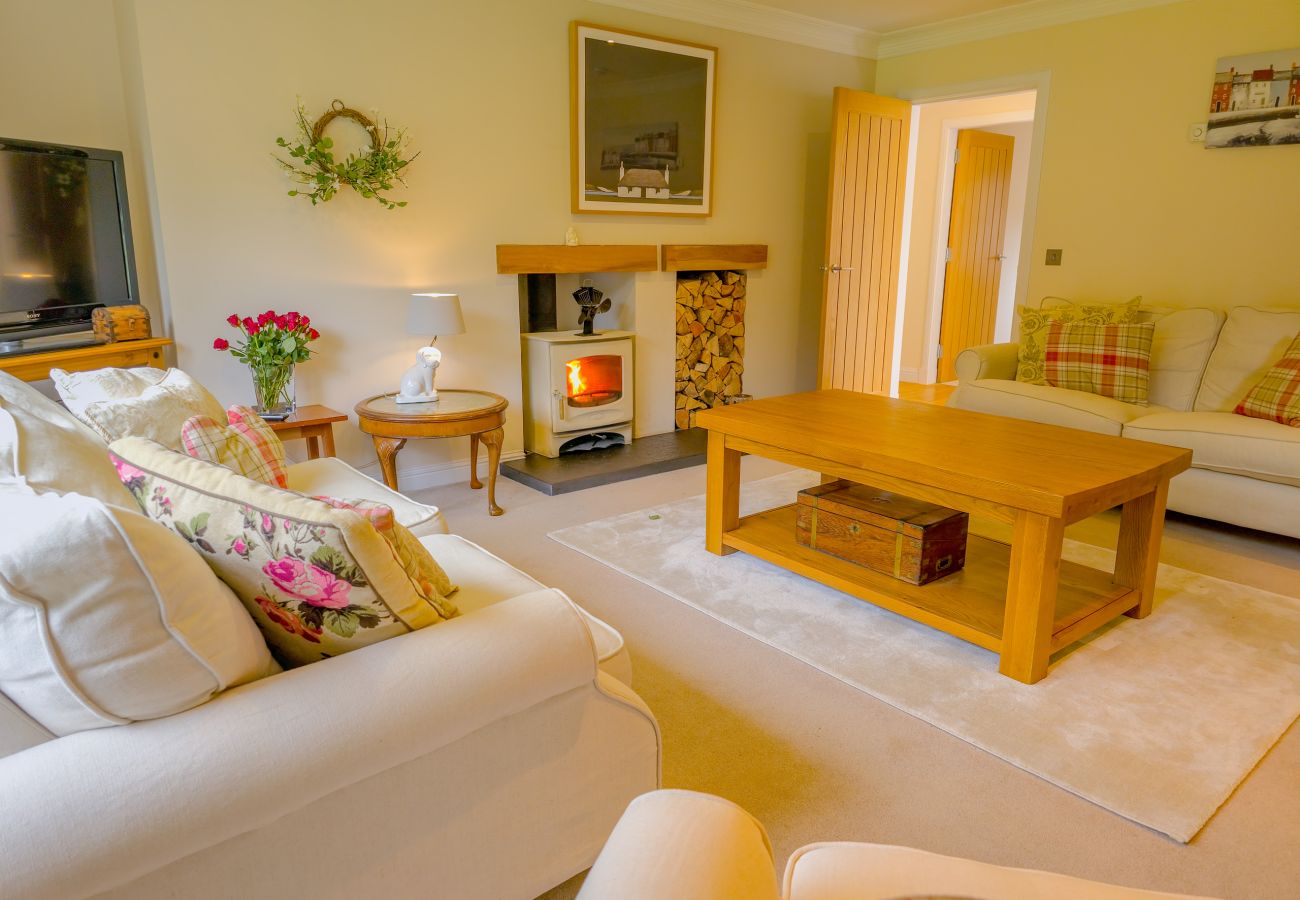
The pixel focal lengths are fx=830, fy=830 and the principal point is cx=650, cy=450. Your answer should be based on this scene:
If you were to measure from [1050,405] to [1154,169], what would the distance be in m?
1.61

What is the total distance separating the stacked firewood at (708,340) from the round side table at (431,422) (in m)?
1.59

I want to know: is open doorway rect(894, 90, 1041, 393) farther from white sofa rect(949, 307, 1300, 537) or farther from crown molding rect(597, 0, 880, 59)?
white sofa rect(949, 307, 1300, 537)

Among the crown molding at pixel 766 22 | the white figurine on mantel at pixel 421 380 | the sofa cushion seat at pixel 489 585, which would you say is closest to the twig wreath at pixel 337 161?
the white figurine on mantel at pixel 421 380

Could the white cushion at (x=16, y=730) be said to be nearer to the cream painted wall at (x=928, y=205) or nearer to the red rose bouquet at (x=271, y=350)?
the red rose bouquet at (x=271, y=350)

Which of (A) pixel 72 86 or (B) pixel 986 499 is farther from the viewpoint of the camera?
(A) pixel 72 86

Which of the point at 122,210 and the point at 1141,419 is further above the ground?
the point at 122,210

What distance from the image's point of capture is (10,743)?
1026 mm

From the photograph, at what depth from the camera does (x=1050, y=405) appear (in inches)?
152

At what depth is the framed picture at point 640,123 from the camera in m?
4.29

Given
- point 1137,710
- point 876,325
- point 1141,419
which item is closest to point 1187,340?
point 1141,419

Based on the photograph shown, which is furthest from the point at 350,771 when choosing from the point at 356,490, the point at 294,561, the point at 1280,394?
the point at 1280,394

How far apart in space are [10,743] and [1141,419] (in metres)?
4.00

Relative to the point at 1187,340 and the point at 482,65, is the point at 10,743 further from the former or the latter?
the point at 1187,340

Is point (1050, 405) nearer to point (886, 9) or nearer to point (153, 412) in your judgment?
point (886, 9)
